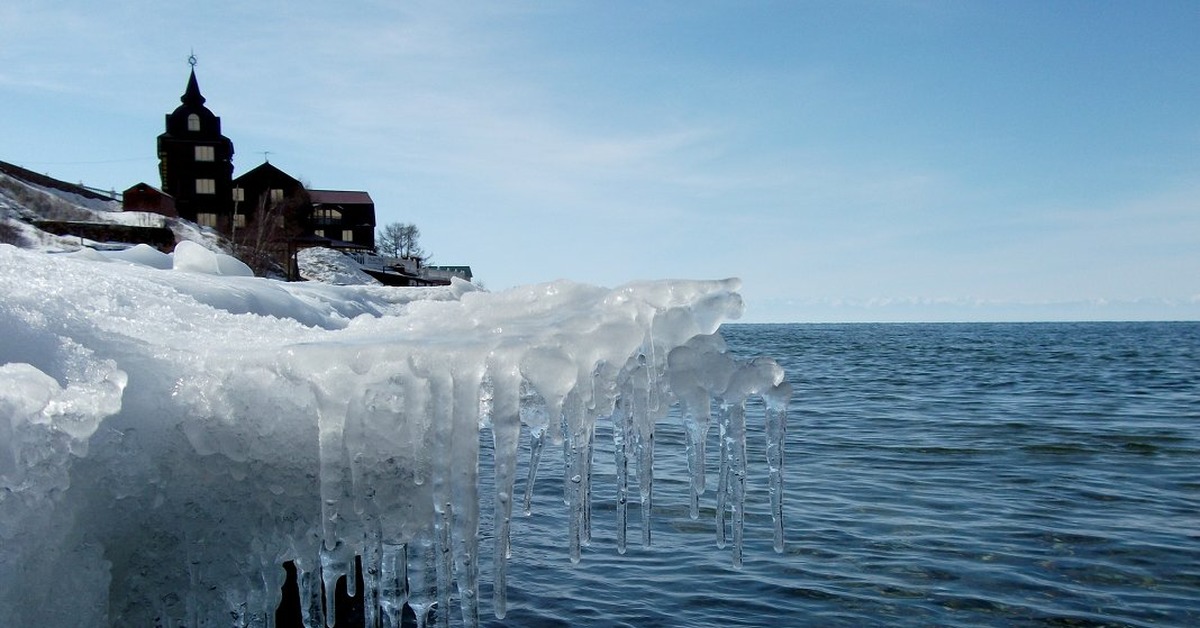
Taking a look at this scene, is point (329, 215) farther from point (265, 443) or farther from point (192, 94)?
point (265, 443)

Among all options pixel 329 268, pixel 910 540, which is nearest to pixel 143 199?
pixel 329 268

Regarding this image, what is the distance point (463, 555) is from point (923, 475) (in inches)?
418

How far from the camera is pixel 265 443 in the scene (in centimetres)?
368

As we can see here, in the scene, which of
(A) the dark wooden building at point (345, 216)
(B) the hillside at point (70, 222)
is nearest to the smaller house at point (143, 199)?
(B) the hillside at point (70, 222)

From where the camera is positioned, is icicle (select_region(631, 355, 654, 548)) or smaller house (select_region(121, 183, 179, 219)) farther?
smaller house (select_region(121, 183, 179, 219))

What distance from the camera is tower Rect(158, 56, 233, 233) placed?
73.5 meters

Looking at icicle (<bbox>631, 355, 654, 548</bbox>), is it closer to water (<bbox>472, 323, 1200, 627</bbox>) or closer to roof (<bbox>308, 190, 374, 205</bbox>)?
water (<bbox>472, 323, 1200, 627</bbox>)

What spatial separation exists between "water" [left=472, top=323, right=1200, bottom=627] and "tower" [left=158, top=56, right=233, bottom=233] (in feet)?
212

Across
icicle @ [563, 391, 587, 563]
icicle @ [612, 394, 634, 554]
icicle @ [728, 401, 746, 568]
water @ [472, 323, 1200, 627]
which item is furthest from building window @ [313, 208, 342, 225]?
icicle @ [563, 391, 587, 563]

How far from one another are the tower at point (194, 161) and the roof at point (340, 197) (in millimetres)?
14007

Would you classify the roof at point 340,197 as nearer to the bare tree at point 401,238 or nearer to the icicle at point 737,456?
the bare tree at point 401,238

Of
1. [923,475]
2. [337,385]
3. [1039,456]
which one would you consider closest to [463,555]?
[337,385]

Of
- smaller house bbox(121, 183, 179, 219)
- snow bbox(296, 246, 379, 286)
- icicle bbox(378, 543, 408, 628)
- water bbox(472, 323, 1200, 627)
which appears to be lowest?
water bbox(472, 323, 1200, 627)

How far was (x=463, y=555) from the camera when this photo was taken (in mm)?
3705
